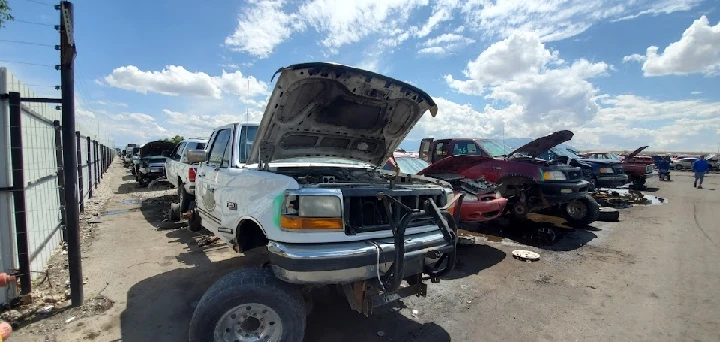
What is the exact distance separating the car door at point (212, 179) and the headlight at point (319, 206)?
6.32ft

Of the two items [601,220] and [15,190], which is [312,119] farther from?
[601,220]

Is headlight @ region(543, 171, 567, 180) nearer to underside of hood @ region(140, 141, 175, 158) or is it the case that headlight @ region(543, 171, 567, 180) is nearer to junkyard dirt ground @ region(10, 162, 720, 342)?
junkyard dirt ground @ region(10, 162, 720, 342)

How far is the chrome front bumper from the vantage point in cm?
253

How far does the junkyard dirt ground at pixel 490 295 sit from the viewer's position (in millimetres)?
3359

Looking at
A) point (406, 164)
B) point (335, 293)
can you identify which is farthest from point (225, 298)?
point (406, 164)

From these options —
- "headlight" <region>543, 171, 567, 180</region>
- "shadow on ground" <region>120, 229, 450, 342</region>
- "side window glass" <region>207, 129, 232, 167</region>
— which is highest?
"side window glass" <region>207, 129, 232, 167</region>

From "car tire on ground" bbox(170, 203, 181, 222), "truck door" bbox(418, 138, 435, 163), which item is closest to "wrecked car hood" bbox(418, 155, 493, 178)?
"truck door" bbox(418, 138, 435, 163)

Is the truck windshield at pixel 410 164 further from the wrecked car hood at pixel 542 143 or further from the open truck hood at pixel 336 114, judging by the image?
the open truck hood at pixel 336 114

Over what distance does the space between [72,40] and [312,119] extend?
2375 mm

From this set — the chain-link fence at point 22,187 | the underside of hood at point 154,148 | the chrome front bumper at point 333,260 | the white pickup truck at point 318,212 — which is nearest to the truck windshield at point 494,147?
the white pickup truck at point 318,212

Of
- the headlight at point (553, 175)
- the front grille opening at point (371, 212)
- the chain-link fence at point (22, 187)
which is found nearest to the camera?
the front grille opening at point (371, 212)

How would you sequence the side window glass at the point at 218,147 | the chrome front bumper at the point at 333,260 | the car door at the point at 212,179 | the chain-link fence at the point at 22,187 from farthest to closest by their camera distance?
the side window glass at the point at 218,147, the car door at the point at 212,179, the chain-link fence at the point at 22,187, the chrome front bumper at the point at 333,260

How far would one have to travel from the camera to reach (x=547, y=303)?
406 centimetres

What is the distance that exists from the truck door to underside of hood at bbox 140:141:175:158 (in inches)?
545
